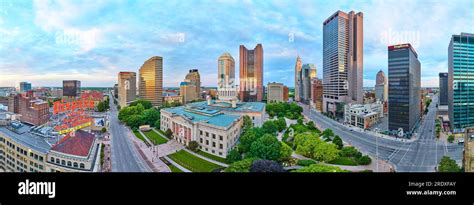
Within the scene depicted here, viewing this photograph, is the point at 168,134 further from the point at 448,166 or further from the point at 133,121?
the point at 448,166

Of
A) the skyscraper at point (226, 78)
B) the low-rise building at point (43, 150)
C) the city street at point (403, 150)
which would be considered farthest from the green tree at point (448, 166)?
the low-rise building at point (43, 150)

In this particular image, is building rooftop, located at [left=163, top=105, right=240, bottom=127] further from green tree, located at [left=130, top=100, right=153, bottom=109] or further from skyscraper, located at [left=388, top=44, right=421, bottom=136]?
skyscraper, located at [left=388, top=44, right=421, bottom=136]

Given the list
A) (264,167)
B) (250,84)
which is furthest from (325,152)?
(250,84)

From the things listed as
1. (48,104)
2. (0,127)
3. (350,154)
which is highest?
(48,104)

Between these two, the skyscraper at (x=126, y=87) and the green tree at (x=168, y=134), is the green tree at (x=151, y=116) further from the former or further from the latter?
the green tree at (x=168, y=134)

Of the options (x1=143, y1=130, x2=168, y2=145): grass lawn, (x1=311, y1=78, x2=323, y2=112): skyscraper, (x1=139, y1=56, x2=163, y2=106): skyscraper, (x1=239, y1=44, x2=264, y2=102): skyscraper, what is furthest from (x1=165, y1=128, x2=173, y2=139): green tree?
(x1=311, y1=78, x2=323, y2=112): skyscraper

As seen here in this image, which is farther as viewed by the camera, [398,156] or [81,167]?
[398,156]
